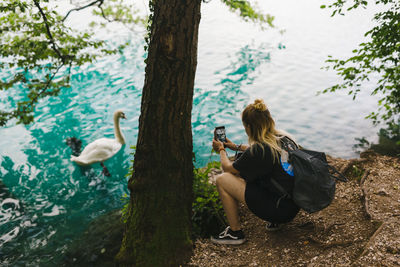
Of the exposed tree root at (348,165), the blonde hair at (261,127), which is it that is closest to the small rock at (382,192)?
the exposed tree root at (348,165)

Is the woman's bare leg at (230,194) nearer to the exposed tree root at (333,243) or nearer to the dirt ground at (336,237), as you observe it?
the dirt ground at (336,237)

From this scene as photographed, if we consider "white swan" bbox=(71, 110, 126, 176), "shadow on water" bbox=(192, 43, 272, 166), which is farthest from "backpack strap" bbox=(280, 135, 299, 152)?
"white swan" bbox=(71, 110, 126, 176)

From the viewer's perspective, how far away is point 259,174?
3004 millimetres

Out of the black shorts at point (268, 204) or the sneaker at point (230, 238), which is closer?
the black shorts at point (268, 204)

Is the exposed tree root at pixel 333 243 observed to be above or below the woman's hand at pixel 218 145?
below

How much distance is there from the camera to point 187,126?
10.2ft

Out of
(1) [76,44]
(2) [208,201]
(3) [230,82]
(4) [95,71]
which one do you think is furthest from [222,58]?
(2) [208,201]

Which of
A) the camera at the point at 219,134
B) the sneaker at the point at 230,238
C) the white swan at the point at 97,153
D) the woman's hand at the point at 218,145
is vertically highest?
the camera at the point at 219,134

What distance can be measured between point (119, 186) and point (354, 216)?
215 inches

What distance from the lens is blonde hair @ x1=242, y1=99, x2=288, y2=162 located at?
9.70 feet

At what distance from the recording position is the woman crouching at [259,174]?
2.94 metres

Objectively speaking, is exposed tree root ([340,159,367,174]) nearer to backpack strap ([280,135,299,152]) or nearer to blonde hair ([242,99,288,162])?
backpack strap ([280,135,299,152])

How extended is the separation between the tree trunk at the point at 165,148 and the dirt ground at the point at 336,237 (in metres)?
0.43

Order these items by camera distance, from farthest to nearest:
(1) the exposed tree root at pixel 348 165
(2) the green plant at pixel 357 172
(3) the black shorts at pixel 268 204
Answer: (1) the exposed tree root at pixel 348 165, (2) the green plant at pixel 357 172, (3) the black shorts at pixel 268 204
